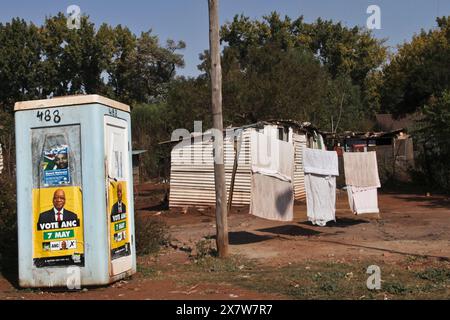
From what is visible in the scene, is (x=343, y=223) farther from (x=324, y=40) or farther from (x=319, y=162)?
(x=324, y=40)

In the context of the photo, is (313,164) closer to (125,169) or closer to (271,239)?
(271,239)

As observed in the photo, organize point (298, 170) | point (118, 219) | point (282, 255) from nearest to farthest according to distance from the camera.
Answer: point (118, 219), point (282, 255), point (298, 170)

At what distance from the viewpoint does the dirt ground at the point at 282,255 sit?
7336mm

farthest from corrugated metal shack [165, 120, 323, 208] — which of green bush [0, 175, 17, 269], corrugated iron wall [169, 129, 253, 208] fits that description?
green bush [0, 175, 17, 269]

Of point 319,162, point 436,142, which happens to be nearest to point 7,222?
point 319,162

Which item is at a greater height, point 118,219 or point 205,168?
point 205,168

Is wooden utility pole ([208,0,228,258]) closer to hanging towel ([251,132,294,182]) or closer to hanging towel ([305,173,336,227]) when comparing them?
hanging towel ([251,132,294,182])

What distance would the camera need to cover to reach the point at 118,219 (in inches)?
311

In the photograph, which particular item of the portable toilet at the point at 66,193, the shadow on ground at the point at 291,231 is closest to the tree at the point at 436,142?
the shadow on ground at the point at 291,231

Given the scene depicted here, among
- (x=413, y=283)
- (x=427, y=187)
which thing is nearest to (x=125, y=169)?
(x=413, y=283)

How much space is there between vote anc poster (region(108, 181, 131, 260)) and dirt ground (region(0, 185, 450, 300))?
48cm

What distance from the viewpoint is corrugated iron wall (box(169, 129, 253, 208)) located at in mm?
18656

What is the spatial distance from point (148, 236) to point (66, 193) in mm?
3004

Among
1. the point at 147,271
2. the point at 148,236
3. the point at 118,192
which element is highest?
the point at 118,192
